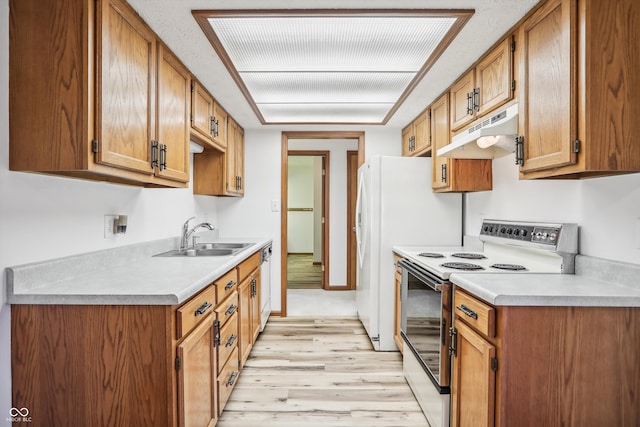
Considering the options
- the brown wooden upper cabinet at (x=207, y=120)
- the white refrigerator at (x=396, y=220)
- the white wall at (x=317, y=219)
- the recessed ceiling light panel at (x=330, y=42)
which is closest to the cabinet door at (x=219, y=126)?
the brown wooden upper cabinet at (x=207, y=120)

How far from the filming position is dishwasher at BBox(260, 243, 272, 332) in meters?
3.16

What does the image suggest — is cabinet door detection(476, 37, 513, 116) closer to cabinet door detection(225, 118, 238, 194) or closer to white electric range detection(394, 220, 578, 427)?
white electric range detection(394, 220, 578, 427)

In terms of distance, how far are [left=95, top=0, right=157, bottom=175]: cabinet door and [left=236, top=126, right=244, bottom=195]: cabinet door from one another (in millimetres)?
1789

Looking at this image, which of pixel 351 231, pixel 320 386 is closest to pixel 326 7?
pixel 320 386

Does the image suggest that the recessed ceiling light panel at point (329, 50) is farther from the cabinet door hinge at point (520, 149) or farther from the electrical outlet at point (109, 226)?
the electrical outlet at point (109, 226)

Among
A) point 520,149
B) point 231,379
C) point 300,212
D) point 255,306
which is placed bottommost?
point 231,379

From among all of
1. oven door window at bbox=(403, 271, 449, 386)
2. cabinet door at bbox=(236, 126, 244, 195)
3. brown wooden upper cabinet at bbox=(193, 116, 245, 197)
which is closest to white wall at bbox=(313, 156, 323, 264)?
cabinet door at bbox=(236, 126, 244, 195)

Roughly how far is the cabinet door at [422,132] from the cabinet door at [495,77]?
89 cm

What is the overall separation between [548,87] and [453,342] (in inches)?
47.0

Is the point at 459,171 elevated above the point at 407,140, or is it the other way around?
the point at 407,140

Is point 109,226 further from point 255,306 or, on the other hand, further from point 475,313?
point 475,313

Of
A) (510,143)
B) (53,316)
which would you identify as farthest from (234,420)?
(510,143)

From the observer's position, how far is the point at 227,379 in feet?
6.56

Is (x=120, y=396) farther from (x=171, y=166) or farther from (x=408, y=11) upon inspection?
(x=408, y=11)
